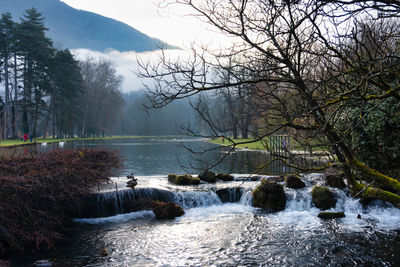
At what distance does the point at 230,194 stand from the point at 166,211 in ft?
12.0

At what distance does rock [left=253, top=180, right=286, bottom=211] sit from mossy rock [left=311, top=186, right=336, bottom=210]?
118cm

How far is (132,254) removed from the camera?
295 inches

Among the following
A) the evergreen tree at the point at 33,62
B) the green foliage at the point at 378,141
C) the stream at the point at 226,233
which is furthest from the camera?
the evergreen tree at the point at 33,62

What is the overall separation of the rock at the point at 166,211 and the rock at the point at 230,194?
8.73ft

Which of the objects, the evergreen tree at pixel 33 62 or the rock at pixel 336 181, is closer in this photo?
the rock at pixel 336 181

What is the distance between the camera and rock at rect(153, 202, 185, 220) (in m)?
10.8

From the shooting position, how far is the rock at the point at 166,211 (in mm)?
10758

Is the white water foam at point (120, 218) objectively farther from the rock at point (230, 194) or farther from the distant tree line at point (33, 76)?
the distant tree line at point (33, 76)

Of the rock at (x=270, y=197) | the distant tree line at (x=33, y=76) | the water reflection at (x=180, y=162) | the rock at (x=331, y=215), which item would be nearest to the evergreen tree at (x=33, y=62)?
the distant tree line at (x=33, y=76)

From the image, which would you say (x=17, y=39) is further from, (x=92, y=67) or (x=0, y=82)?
(x=92, y=67)

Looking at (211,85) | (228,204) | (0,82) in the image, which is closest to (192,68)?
(211,85)

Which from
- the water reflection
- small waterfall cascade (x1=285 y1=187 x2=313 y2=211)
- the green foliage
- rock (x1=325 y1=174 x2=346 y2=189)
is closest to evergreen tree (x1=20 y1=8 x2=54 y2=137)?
the water reflection

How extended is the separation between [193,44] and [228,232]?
6274 mm

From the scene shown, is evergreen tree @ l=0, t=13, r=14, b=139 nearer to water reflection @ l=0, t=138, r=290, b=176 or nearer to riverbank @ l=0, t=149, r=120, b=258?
water reflection @ l=0, t=138, r=290, b=176
